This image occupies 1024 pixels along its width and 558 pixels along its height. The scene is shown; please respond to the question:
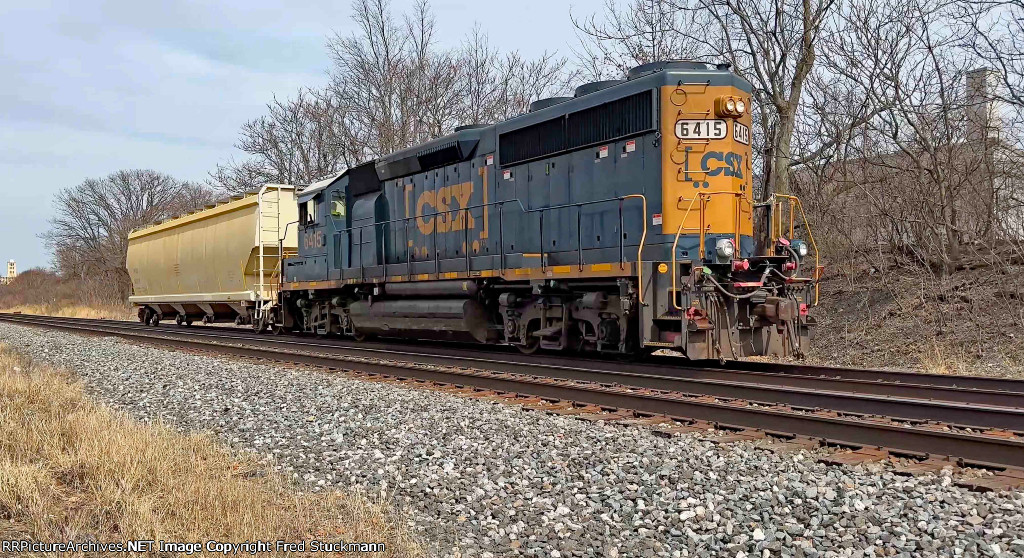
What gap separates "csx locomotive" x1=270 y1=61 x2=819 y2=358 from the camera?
8797 millimetres

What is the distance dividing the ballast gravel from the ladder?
443 inches

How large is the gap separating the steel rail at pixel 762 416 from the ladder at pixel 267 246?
908 centimetres

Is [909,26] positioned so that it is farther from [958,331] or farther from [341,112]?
[341,112]

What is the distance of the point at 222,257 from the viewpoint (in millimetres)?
20031

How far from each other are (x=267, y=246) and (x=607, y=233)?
11.7 meters

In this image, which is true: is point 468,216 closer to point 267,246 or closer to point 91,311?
point 267,246

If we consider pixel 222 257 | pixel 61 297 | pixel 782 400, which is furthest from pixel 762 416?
pixel 61 297

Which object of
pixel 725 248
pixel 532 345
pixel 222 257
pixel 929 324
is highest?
pixel 222 257

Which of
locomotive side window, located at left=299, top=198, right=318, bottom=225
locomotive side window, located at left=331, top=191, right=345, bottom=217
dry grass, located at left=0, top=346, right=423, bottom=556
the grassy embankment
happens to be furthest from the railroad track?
the grassy embankment

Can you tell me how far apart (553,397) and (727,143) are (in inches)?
167

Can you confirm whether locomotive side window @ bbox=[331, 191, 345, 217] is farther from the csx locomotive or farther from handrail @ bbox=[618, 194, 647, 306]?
handrail @ bbox=[618, 194, 647, 306]

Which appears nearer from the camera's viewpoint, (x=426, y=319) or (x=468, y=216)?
(x=468, y=216)

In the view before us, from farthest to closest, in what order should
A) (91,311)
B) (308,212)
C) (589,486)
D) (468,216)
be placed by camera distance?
(91,311) → (308,212) → (468,216) → (589,486)

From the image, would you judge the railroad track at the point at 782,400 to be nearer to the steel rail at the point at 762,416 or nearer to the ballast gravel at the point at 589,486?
the steel rail at the point at 762,416
